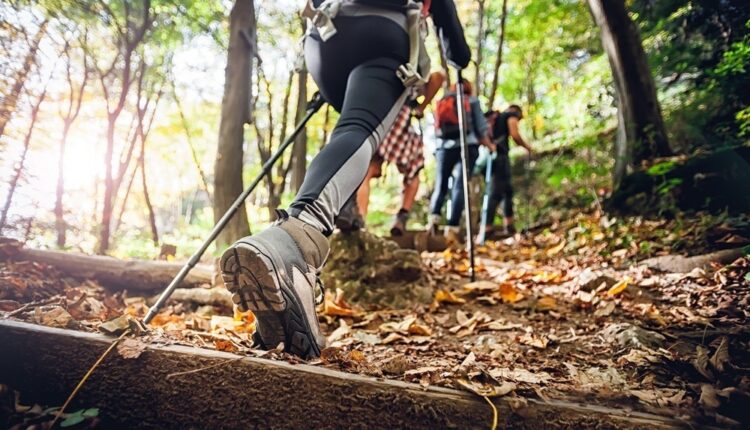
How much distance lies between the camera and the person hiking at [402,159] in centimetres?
318

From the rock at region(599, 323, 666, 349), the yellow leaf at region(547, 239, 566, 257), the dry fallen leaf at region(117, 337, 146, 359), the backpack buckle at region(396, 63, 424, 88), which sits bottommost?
the rock at region(599, 323, 666, 349)

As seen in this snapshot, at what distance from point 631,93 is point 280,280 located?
5030 millimetres

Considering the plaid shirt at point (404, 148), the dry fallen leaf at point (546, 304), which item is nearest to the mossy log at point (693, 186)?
the dry fallen leaf at point (546, 304)

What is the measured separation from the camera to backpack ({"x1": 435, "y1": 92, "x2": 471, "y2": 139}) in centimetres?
538

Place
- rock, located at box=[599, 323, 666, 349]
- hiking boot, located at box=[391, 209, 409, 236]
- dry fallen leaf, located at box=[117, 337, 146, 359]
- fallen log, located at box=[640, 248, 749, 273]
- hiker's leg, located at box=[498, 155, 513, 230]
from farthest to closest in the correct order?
hiker's leg, located at box=[498, 155, 513, 230] → hiking boot, located at box=[391, 209, 409, 236] → fallen log, located at box=[640, 248, 749, 273] → rock, located at box=[599, 323, 666, 349] → dry fallen leaf, located at box=[117, 337, 146, 359]

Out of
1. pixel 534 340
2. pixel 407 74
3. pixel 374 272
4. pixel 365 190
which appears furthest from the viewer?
pixel 365 190

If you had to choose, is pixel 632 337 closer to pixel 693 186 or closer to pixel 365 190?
pixel 365 190

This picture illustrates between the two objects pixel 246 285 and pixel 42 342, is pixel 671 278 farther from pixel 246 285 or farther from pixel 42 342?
pixel 42 342

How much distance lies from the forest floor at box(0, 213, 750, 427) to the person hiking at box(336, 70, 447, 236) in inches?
29.9

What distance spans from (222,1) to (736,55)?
7951 mm

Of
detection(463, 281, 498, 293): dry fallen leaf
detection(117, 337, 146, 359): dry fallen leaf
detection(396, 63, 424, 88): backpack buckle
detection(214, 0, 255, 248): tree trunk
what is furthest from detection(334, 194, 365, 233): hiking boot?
detection(214, 0, 255, 248): tree trunk

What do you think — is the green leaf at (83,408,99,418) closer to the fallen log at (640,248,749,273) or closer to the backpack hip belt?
the backpack hip belt

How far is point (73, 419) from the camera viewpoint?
947 millimetres

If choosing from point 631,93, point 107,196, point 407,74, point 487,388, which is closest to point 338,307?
point 407,74
